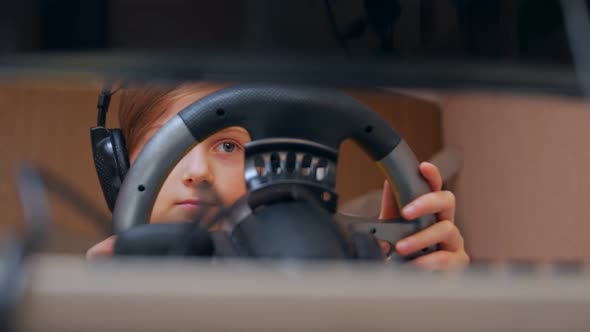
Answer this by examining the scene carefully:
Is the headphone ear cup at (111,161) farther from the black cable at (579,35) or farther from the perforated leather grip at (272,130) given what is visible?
the black cable at (579,35)

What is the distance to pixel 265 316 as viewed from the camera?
198 millimetres

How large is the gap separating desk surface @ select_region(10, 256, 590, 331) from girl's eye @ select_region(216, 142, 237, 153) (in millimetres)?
594

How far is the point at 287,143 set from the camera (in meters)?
0.46

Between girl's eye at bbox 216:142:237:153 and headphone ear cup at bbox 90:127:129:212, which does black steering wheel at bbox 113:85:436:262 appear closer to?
headphone ear cup at bbox 90:127:129:212

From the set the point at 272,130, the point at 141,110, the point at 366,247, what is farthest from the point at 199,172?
the point at 366,247

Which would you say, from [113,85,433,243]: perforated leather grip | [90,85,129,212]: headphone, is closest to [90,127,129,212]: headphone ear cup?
[90,85,129,212]: headphone

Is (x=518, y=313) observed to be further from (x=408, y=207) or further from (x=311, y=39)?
(x=408, y=207)

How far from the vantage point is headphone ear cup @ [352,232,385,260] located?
38cm

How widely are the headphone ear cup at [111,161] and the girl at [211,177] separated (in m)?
0.06

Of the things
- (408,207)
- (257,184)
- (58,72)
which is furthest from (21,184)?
(408,207)

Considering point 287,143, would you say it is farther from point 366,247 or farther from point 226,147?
point 226,147

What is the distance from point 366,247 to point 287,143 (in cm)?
11

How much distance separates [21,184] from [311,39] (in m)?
0.18

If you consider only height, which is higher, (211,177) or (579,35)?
(579,35)
